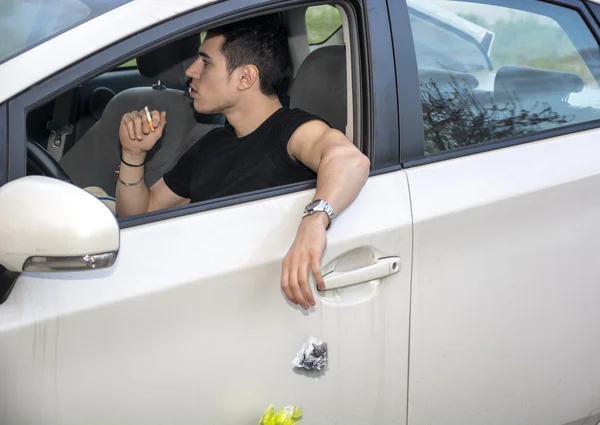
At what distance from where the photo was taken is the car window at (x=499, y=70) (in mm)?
2299

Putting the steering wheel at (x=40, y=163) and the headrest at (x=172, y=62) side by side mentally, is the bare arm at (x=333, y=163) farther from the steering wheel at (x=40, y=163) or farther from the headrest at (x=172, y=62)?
the headrest at (x=172, y=62)

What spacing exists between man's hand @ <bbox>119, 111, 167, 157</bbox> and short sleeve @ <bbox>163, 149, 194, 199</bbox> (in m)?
0.14

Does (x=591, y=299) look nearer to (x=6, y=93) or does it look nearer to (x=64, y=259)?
(x=64, y=259)

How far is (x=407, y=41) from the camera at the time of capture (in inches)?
88.4

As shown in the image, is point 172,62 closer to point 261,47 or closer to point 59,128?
point 59,128

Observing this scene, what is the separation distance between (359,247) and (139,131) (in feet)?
3.07

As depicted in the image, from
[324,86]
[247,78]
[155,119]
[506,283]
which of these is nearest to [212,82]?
[247,78]

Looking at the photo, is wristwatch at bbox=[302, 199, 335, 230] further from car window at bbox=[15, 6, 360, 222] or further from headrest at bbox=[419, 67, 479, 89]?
car window at bbox=[15, 6, 360, 222]

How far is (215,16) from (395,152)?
1.73 ft

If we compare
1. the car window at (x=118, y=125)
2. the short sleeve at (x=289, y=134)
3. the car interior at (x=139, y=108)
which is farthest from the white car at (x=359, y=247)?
the car window at (x=118, y=125)

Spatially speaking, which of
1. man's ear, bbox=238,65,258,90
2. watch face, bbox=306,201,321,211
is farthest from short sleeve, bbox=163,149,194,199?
watch face, bbox=306,201,321,211

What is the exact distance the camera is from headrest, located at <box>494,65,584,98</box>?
242cm

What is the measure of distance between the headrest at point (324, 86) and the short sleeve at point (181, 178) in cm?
39

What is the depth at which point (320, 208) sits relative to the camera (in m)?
2.01
